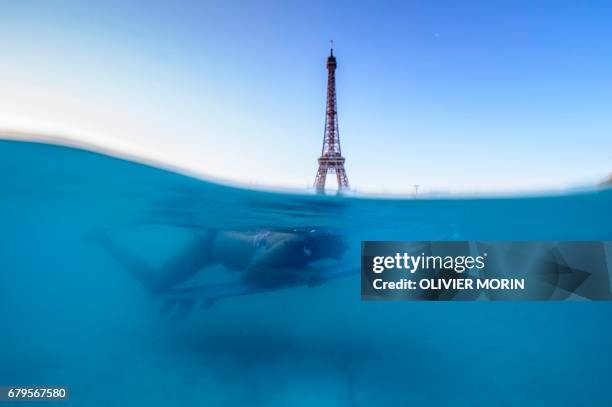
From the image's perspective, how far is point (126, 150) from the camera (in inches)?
92.6

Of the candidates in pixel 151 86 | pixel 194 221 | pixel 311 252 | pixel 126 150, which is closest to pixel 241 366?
pixel 311 252

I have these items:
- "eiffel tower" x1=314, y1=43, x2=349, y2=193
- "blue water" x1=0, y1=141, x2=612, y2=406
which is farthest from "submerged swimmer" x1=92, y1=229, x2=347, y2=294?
"eiffel tower" x1=314, y1=43, x2=349, y2=193

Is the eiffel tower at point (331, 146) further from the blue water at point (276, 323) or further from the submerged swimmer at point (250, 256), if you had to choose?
the submerged swimmer at point (250, 256)

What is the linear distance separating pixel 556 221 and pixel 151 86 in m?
2.79

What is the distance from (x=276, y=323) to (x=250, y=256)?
45 cm

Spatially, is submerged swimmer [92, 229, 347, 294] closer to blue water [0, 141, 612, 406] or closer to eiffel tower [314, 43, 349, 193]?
blue water [0, 141, 612, 406]

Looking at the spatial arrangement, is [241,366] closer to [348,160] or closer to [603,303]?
[348,160]

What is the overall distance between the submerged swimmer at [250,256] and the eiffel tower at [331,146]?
353 mm

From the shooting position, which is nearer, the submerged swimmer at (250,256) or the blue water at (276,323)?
the blue water at (276,323)

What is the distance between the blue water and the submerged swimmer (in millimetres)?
67

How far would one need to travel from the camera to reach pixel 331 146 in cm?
218

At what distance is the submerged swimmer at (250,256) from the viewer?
7.28 feet

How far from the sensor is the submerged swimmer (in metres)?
2.22

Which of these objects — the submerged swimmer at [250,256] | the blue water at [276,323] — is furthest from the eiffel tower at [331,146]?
the submerged swimmer at [250,256]
